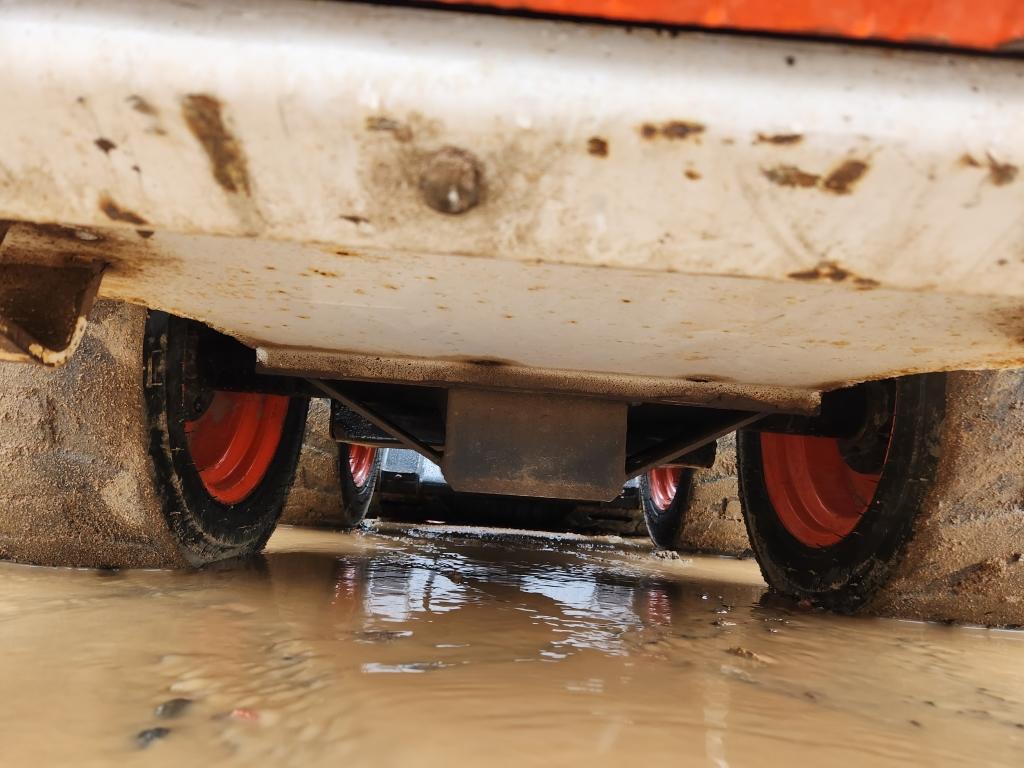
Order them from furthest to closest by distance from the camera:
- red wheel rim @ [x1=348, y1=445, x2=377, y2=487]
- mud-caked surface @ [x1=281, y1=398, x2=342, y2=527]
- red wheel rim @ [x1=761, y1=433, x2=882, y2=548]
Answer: red wheel rim @ [x1=348, y1=445, x2=377, y2=487] < mud-caked surface @ [x1=281, y1=398, x2=342, y2=527] < red wheel rim @ [x1=761, y1=433, x2=882, y2=548]

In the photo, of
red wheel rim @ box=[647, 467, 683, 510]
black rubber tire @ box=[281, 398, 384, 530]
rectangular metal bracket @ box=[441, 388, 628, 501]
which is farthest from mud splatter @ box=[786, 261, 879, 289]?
red wheel rim @ box=[647, 467, 683, 510]

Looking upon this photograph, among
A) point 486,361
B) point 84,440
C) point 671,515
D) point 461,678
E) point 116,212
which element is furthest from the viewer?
point 671,515

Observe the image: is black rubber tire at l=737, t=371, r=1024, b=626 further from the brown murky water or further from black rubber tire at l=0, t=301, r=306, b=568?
black rubber tire at l=0, t=301, r=306, b=568

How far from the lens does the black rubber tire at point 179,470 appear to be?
5.17ft

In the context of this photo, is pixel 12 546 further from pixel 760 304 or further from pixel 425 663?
pixel 760 304

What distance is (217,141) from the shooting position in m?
0.63

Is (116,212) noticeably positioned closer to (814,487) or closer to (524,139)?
(524,139)

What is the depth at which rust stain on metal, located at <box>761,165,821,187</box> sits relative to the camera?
0.62m

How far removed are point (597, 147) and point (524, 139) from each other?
0.06m

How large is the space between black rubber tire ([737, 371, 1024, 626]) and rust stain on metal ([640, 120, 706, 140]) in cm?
122

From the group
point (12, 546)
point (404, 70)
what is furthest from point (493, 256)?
point (12, 546)

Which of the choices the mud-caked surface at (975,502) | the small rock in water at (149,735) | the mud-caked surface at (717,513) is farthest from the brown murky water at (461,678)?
the mud-caked surface at (717,513)

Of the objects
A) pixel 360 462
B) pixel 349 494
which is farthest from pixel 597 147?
pixel 360 462

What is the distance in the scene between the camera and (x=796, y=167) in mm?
615
